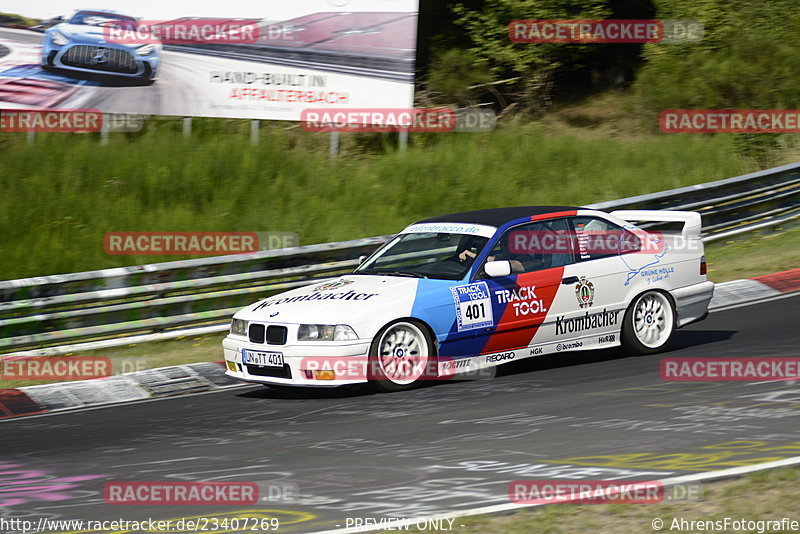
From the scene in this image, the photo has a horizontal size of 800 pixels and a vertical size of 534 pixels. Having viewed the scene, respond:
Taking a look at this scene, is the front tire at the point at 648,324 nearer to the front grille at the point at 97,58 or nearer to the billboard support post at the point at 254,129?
the billboard support post at the point at 254,129

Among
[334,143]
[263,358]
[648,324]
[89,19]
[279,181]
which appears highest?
[89,19]

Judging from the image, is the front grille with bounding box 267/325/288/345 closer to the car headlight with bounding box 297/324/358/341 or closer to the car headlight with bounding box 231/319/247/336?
the car headlight with bounding box 297/324/358/341

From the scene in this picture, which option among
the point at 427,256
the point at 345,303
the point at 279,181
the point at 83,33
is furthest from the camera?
the point at 83,33

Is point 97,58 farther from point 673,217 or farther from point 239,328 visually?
point 673,217

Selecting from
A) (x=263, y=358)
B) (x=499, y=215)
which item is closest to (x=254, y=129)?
(x=499, y=215)

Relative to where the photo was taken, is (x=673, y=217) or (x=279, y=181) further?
(x=279, y=181)

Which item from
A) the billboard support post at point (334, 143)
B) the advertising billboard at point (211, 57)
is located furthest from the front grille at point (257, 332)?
the billboard support post at point (334, 143)

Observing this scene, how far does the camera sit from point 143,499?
19.6ft

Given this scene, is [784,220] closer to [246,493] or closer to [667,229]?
[667,229]

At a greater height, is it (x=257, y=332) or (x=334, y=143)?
(x=334, y=143)

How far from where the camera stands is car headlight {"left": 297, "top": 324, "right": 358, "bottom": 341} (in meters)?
8.32

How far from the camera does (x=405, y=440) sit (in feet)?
23.1

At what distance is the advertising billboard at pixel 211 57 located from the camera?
59.4 feet

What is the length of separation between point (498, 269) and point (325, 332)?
160cm
